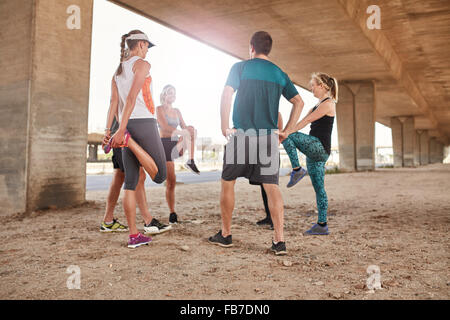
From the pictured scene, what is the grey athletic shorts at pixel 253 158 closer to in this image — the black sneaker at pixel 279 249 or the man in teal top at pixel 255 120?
the man in teal top at pixel 255 120

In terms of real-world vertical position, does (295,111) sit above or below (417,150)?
below

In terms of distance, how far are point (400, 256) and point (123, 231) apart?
299cm

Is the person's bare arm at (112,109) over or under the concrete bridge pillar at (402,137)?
under

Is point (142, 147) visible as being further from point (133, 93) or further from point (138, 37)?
point (138, 37)

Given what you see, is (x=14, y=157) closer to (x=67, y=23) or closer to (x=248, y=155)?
(x=67, y=23)

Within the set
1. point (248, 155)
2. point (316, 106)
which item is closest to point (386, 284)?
point (248, 155)

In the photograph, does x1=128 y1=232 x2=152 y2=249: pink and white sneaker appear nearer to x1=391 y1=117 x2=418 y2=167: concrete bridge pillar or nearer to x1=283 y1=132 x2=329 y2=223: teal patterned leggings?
x1=283 y1=132 x2=329 y2=223: teal patterned leggings

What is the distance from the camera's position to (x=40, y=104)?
17.9 feet

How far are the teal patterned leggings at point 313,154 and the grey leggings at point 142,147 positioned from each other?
1.43 m

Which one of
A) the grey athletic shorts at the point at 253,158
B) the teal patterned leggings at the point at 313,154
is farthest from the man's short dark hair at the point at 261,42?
the teal patterned leggings at the point at 313,154

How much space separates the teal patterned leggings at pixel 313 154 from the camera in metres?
3.83

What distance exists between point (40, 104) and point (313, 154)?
4.35m

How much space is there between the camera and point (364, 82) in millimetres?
22250

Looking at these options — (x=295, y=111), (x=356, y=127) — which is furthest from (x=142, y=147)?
(x=356, y=127)
